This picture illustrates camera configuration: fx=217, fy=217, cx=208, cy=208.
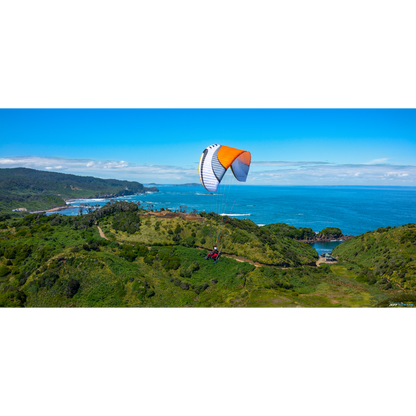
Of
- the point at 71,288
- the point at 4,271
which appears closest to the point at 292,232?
the point at 71,288

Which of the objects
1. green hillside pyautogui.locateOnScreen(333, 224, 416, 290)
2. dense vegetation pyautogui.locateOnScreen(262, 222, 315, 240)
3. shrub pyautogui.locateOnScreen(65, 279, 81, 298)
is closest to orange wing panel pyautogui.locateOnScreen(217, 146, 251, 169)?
shrub pyautogui.locateOnScreen(65, 279, 81, 298)

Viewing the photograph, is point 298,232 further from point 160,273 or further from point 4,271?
point 4,271

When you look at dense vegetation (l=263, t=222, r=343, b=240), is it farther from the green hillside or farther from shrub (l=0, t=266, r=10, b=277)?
shrub (l=0, t=266, r=10, b=277)

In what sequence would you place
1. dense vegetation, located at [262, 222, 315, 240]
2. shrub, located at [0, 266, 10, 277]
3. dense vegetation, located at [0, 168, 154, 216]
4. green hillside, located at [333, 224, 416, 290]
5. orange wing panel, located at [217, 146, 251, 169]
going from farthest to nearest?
dense vegetation, located at [0, 168, 154, 216], dense vegetation, located at [262, 222, 315, 240], green hillside, located at [333, 224, 416, 290], shrub, located at [0, 266, 10, 277], orange wing panel, located at [217, 146, 251, 169]

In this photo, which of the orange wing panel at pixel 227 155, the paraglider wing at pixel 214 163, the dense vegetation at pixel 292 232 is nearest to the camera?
the orange wing panel at pixel 227 155

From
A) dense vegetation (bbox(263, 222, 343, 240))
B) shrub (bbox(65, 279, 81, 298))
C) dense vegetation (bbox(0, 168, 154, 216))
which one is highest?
dense vegetation (bbox(0, 168, 154, 216))

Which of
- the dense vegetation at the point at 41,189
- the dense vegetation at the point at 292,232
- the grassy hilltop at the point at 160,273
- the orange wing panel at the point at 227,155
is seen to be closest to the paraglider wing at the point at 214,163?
the orange wing panel at the point at 227,155

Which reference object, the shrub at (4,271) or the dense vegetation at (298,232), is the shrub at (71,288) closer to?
the shrub at (4,271)
